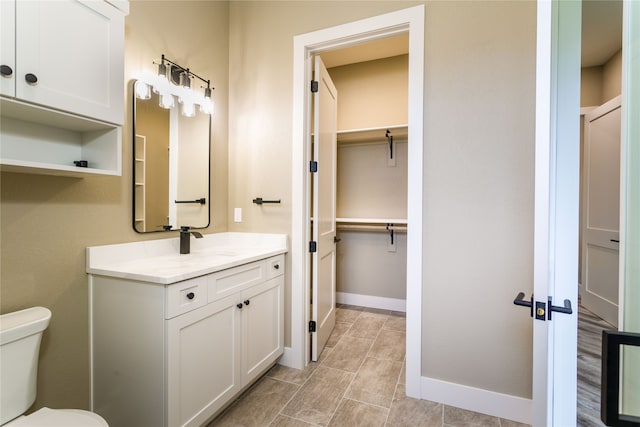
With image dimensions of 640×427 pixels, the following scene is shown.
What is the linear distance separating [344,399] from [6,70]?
2194mm

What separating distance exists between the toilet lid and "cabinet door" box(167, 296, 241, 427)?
0.28 metres

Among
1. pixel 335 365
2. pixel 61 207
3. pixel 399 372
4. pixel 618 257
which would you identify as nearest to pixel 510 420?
pixel 399 372

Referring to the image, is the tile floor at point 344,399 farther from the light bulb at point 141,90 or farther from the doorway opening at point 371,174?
the light bulb at point 141,90

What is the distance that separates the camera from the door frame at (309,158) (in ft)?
6.01

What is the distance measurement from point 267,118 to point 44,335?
70.8 inches

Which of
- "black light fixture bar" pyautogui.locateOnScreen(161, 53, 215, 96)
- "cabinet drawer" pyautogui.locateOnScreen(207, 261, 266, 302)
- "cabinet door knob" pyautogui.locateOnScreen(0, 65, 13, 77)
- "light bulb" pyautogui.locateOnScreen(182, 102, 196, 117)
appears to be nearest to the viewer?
"cabinet door knob" pyautogui.locateOnScreen(0, 65, 13, 77)

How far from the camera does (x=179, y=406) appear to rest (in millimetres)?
1355

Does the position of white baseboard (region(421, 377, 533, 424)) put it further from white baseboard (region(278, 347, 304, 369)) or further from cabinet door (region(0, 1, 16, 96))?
cabinet door (region(0, 1, 16, 96))

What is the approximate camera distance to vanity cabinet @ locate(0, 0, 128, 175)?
1.05m

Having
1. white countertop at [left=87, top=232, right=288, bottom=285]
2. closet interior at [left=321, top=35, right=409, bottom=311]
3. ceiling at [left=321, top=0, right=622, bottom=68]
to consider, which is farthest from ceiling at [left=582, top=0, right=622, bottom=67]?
closet interior at [left=321, top=35, right=409, bottom=311]

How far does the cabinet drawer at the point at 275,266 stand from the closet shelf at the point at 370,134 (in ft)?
5.33

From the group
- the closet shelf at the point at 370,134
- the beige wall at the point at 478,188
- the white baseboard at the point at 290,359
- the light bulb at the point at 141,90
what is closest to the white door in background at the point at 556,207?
the beige wall at the point at 478,188

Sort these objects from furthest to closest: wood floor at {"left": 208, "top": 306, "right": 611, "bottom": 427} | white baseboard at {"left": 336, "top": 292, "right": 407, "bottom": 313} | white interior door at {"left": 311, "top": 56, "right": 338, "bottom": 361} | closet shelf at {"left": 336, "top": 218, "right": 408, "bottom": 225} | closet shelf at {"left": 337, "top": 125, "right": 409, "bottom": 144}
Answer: white baseboard at {"left": 336, "top": 292, "right": 407, "bottom": 313}, closet shelf at {"left": 336, "top": 218, "right": 408, "bottom": 225}, closet shelf at {"left": 337, "top": 125, "right": 409, "bottom": 144}, white interior door at {"left": 311, "top": 56, "right": 338, "bottom": 361}, wood floor at {"left": 208, "top": 306, "right": 611, "bottom": 427}

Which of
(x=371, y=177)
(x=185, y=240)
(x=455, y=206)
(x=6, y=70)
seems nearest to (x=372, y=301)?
(x=371, y=177)
